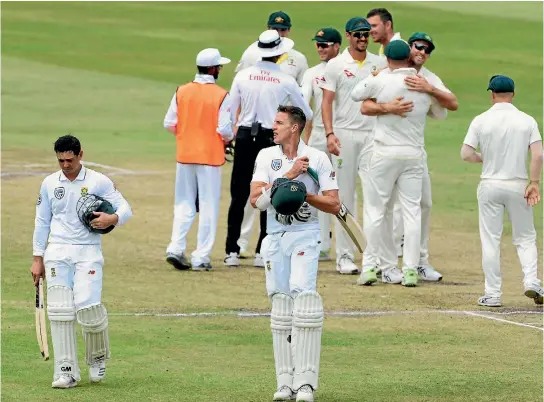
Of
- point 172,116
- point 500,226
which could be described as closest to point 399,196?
point 500,226

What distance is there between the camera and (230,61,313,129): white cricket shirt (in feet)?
53.7

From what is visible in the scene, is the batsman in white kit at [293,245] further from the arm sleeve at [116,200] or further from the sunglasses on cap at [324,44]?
the sunglasses on cap at [324,44]

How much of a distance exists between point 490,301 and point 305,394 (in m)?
4.52

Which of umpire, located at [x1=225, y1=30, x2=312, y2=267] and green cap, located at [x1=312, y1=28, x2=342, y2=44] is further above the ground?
green cap, located at [x1=312, y1=28, x2=342, y2=44]

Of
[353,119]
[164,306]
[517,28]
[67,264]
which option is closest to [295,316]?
[67,264]

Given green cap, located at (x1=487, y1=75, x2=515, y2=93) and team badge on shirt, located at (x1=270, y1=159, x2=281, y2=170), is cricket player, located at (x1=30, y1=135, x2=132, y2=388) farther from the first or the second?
green cap, located at (x1=487, y1=75, x2=515, y2=93)

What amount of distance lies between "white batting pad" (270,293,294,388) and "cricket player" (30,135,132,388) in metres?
1.38

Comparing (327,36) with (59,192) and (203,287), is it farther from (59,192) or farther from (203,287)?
(59,192)

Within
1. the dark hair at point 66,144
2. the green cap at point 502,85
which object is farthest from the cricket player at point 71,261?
the green cap at point 502,85

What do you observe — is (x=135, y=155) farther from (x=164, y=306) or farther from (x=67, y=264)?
(x=67, y=264)

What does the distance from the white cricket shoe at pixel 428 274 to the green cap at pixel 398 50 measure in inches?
94.8

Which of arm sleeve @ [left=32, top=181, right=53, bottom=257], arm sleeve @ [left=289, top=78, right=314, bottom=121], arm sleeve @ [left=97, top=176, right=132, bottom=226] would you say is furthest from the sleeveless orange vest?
arm sleeve @ [left=32, top=181, right=53, bottom=257]

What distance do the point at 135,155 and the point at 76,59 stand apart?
15652 mm

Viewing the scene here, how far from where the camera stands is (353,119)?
1639cm
